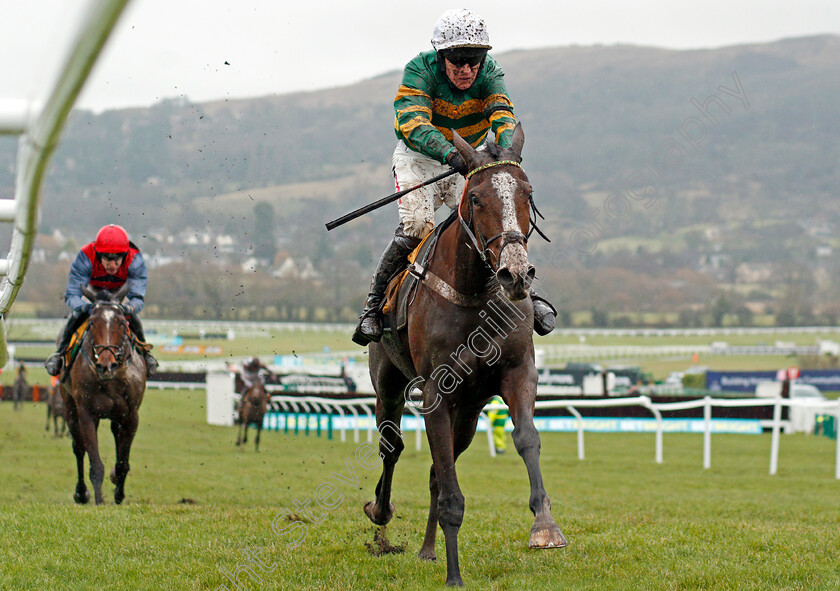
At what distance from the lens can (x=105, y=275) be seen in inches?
378

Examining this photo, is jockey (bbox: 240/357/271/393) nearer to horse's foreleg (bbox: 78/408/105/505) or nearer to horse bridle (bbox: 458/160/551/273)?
horse's foreleg (bbox: 78/408/105/505)

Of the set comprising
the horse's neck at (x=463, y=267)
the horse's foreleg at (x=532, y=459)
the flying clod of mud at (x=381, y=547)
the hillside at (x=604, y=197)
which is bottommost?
the flying clod of mud at (x=381, y=547)

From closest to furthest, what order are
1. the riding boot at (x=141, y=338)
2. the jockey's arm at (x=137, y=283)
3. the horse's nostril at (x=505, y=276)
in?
the horse's nostril at (x=505, y=276), the jockey's arm at (x=137, y=283), the riding boot at (x=141, y=338)

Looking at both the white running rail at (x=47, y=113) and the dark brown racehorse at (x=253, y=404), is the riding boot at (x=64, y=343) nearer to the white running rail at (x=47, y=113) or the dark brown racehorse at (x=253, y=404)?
the white running rail at (x=47, y=113)

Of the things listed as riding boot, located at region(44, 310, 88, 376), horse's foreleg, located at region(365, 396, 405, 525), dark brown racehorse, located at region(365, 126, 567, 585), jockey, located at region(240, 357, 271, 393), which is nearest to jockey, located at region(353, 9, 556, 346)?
dark brown racehorse, located at region(365, 126, 567, 585)

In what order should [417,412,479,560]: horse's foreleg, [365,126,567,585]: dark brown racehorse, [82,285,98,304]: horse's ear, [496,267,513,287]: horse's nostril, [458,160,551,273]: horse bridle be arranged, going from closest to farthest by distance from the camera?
[496,267,513,287]: horse's nostril, [458,160,551,273]: horse bridle, [365,126,567,585]: dark brown racehorse, [417,412,479,560]: horse's foreleg, [82,285,98,304]: horse's ear

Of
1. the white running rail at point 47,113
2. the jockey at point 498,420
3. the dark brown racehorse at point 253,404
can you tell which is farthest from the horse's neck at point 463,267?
the dark brown racehorse at point 253,404

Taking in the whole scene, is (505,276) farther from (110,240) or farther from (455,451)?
(110,240)

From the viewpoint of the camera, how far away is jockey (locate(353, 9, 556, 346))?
5680 mm

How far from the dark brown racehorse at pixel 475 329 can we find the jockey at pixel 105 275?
4741 millimetres

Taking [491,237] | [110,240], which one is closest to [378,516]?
[491,237]

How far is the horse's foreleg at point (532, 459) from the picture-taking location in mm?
4547

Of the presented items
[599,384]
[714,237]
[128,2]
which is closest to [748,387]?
[599,384]

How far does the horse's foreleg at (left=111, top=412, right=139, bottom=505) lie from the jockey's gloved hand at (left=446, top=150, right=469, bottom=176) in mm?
5597
